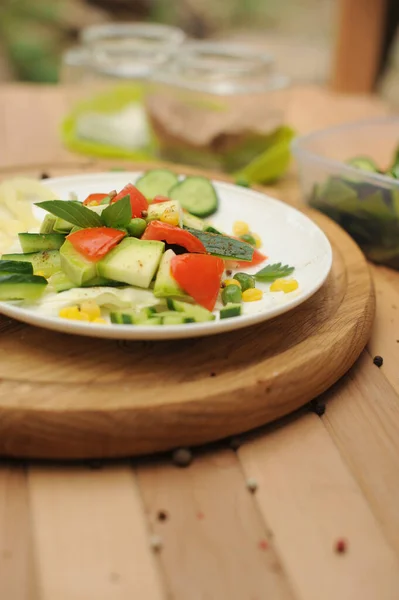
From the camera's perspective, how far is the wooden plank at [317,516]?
128 centimetres

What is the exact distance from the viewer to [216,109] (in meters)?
3.43

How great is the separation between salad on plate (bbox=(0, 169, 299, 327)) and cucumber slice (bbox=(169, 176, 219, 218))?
394 mm

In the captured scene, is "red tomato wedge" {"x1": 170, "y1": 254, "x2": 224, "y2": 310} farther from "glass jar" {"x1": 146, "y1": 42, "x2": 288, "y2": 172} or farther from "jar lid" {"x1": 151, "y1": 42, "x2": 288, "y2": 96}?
"jar lid" {"x1": 151, "y1": 42, "x2": 288, "y2": 96}

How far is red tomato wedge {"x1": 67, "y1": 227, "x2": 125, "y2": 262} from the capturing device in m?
1.74

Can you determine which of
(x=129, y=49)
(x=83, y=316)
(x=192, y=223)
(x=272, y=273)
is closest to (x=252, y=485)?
(x=83, y=316)

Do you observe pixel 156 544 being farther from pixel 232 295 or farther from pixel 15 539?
pixel 232 295

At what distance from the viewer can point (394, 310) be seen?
87.0 inches

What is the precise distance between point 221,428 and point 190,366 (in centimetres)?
18

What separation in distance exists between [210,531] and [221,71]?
2.68 metres

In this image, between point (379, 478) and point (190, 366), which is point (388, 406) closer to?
point (379, 478)

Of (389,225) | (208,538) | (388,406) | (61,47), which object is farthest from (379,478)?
(61,47)

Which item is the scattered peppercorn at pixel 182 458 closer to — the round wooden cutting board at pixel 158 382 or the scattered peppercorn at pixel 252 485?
the round wooden cutting board at pixel 158 382

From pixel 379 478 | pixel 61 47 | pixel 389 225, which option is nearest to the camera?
pixel 379 478

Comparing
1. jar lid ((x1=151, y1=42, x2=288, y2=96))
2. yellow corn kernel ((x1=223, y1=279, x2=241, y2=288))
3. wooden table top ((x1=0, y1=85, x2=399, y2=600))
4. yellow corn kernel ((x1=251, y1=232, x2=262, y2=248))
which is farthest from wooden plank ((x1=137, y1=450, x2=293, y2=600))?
jar lid ((x1=151, y1=42, x2=288, y2=96))
